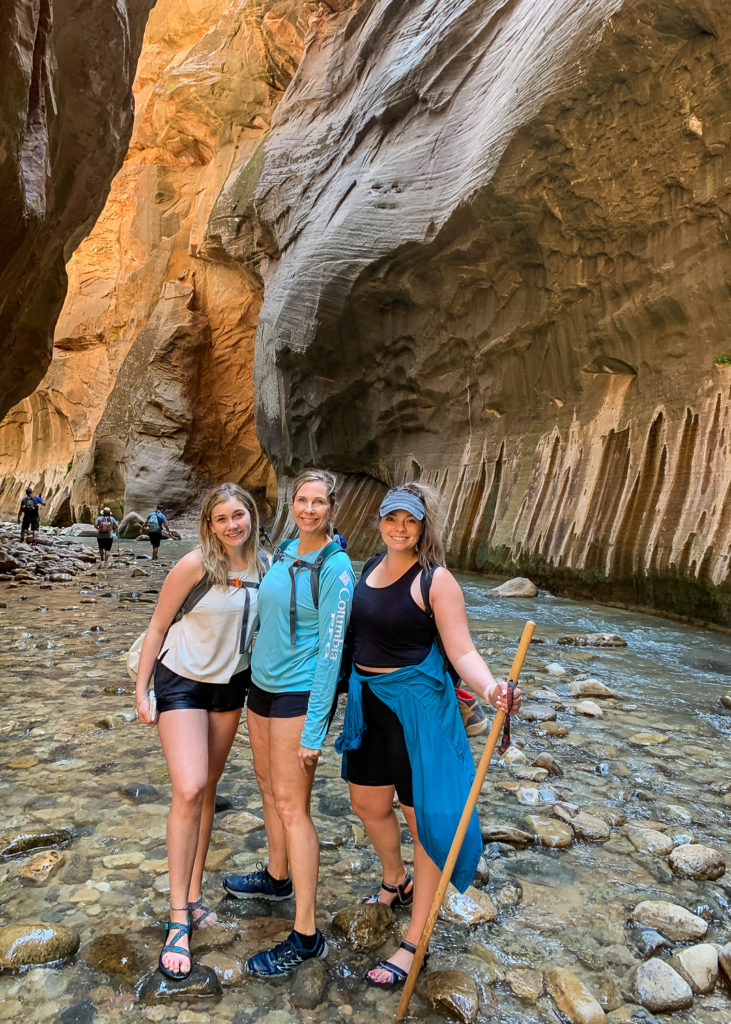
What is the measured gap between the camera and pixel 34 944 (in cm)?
193

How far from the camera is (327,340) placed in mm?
16766

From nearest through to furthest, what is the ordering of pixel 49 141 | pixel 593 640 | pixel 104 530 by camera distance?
pixel 593 640, pixel 49 141, pixel 104 530

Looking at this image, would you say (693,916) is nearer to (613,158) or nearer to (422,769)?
(422,769)

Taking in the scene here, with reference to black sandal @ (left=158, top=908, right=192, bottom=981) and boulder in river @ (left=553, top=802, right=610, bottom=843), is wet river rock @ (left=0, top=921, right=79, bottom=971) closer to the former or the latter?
black sandal @ (left=158, top=908, right=192, bottom=981)

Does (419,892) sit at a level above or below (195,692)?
below

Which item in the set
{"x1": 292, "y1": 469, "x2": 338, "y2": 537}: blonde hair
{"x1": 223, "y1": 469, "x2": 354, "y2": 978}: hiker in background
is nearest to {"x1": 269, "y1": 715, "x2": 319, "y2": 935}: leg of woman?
{"x1": 223, "y1": 469, "x2": 354, "y2": 978}: hiker in background

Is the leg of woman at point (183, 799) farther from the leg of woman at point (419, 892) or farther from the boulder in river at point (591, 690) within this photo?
the boulder in river at point (591, 690)

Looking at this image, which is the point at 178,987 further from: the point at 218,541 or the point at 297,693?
the point at 218,541

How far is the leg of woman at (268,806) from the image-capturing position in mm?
2256

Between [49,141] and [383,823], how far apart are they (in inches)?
382

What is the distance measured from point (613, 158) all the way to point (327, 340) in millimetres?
8629

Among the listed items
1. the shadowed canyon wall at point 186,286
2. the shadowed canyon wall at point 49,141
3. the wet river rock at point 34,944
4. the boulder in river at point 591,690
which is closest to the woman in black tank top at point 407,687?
the wet river rock at point 34,944

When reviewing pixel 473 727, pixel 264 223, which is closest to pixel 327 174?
pixel 264 223

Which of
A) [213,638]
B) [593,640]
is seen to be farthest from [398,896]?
[593,640]
